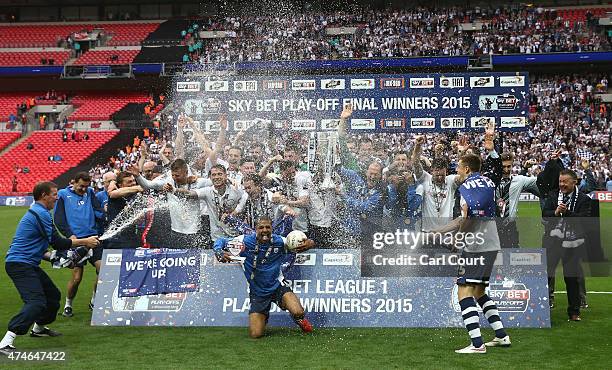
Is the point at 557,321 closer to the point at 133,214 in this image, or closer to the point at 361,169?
the point at 361,169

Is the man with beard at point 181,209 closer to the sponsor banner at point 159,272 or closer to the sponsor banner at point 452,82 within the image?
the sponsor banner at point 159,272

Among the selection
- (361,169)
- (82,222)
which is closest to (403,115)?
(361,169)

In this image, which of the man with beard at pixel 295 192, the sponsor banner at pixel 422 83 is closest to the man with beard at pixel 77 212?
the man with beard at pixel 295 192

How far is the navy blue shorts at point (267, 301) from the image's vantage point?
946cm

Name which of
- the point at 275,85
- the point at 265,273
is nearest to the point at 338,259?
the point at 265,273

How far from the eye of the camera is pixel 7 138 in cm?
5044

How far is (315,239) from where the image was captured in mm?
Result: 11578

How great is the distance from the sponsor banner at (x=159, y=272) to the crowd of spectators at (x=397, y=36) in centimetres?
3742

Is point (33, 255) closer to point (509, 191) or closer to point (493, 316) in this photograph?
point (493, 316)

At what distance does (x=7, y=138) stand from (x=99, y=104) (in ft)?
20.5

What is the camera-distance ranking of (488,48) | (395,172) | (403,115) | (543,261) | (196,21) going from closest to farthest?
(543,261) < (395,172) < (403,115) < (488,48) < (196,21)

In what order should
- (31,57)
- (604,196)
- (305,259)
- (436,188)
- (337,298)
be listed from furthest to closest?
(31,57) → (604,196) → (436,188) → (305,259) → (337,298)

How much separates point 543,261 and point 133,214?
5711mm

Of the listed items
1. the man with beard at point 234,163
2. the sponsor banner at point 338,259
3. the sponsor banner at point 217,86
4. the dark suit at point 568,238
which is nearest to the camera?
the sponsor banner at point 338,259
